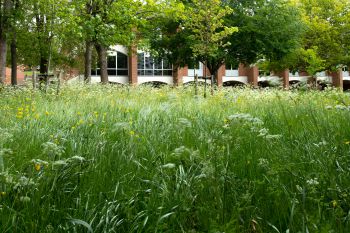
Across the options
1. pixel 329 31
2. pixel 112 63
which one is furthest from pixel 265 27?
pixel 112 63

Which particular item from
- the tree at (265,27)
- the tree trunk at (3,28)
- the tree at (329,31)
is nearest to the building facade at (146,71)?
the tree at (329,31)

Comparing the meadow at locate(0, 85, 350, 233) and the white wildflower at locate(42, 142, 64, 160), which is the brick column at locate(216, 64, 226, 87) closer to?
the meadow at locate(0, 85, 350, 233)

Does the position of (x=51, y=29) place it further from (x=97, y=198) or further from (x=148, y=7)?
(x=97, y=198)

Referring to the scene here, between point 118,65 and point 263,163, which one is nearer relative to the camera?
point 263,163

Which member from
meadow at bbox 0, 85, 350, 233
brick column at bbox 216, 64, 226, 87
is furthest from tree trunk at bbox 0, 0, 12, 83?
brick column at bbox 216, 64, 226, 87

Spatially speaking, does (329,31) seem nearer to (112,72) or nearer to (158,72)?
(158,72)

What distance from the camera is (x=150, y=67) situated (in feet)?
150

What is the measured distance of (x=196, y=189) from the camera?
253 cm

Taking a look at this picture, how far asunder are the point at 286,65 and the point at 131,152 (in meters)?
33.1

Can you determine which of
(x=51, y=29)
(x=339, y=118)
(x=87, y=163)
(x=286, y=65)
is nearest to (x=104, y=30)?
(x=51, y=29)

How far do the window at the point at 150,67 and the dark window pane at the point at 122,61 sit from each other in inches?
60.9

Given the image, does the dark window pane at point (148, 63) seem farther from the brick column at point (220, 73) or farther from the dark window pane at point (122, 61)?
the brick column at point (220, 73)

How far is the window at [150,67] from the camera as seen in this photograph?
45.3 metres

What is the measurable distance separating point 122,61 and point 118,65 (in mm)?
720
